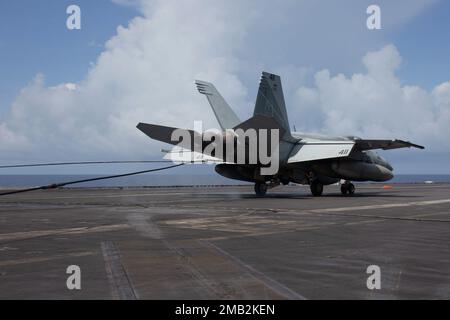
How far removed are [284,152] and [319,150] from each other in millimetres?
2457

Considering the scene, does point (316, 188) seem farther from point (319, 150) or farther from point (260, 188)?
point (260, 188)

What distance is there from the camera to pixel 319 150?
3544cm

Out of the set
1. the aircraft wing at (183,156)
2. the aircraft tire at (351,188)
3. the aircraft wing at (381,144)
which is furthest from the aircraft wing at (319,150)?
the aircraft wing at (183,156)

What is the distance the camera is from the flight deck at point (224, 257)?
7.52m

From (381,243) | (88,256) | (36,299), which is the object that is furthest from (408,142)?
(36,299)

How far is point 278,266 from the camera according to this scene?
9.60 meters

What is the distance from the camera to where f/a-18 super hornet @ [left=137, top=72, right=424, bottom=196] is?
34.3m

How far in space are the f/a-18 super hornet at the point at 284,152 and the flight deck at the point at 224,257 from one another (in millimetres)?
15241

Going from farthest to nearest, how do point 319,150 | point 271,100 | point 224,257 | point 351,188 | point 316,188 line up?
point 351,188, point 316,188, point 271,100, point 319,150, point 224,257

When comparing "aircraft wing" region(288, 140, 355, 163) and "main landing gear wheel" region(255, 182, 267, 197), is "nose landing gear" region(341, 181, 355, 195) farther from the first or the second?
"main landing gear wheel" region(255, 182, 267, 197)

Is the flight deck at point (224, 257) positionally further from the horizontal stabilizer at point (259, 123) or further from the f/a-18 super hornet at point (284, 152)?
the f/a-18 super hornet at point (284, 152)

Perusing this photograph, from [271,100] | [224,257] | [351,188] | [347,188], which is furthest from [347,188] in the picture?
[224,257]

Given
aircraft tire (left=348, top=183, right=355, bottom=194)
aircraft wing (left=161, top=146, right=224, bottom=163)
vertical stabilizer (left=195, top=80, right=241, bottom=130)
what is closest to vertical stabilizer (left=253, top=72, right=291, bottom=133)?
vertical stabilizer (left=195, top=80, right=241, bottom=130)
